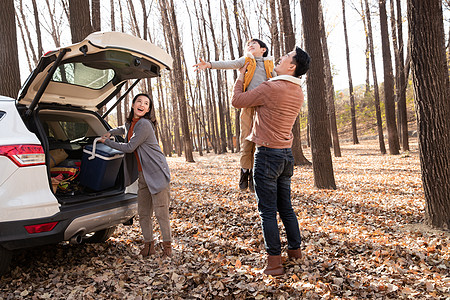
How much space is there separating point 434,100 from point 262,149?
277 centimetres

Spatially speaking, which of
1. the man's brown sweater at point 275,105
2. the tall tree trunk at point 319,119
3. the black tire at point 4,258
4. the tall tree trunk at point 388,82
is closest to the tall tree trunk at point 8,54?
the black tire at point 4,258

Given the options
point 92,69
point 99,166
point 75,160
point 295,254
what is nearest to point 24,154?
point 99,166

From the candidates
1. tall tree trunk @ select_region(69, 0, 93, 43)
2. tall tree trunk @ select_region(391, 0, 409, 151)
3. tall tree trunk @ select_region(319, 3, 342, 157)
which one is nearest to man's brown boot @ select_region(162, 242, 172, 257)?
tall tree trunk @ select_region(69, 0, 93, 43)

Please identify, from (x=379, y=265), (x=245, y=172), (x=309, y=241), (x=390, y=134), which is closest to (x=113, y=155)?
(x=245, y=172)

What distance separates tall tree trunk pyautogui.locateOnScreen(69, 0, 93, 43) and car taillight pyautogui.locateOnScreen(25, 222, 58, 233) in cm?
554

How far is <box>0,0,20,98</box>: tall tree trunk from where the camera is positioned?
6.47 meters

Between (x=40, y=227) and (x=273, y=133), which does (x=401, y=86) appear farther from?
(x=40, y=227)

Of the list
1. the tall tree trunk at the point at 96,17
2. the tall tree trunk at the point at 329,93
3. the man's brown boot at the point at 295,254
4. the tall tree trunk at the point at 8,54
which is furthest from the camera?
the tall tree trunk at the point at 329,93

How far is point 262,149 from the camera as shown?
10.9 ft

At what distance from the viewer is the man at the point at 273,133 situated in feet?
10.7

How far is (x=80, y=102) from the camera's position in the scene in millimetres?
4398

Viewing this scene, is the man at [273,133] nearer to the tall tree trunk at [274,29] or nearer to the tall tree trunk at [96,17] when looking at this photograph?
the tall tree trunk at [96,17]

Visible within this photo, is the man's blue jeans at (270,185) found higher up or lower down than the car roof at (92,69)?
lower down

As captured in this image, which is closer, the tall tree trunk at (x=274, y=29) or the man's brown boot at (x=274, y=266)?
the man's brown boot at (x=274, y=266)
